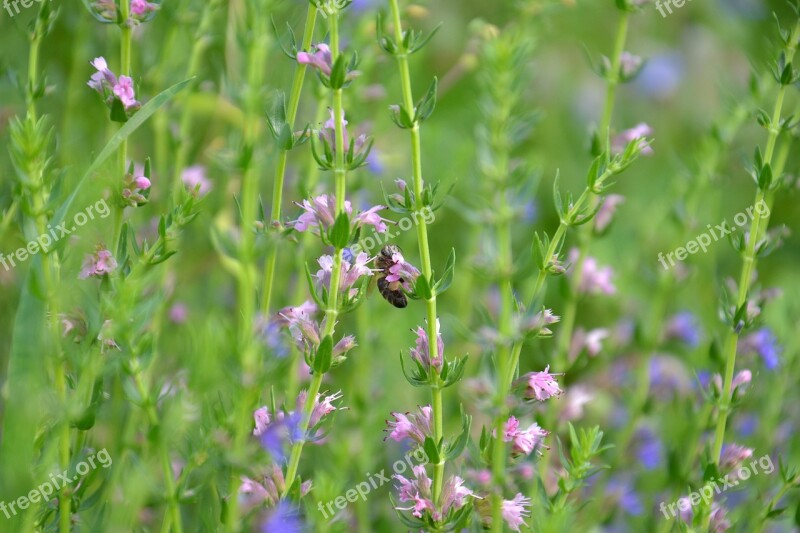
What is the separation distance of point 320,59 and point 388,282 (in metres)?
0.51

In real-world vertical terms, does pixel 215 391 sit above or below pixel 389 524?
above

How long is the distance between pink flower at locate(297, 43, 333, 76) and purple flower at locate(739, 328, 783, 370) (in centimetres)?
170

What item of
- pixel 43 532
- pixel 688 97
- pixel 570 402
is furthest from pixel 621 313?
pixel 43 532

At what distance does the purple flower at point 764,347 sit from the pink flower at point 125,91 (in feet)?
6.42

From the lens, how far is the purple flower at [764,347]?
2.72m

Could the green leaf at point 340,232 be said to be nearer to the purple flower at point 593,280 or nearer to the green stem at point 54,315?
the green stem at point 54,315

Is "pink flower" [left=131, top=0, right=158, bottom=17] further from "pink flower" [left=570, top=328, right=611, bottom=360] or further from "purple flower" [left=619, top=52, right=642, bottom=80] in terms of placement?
"pink flower" [left=570, top=328, right=611, bottom=360]

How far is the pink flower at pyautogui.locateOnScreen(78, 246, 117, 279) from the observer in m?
1.82

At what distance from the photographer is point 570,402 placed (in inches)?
112

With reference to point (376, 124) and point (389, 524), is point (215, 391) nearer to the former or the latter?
point (389, 524)

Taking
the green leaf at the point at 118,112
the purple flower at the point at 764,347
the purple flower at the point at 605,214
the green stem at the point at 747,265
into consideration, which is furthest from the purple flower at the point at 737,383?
the green leaf at the point at 118,112

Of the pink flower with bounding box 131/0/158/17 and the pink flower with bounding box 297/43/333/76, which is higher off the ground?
the pink flower with bounding box 131/0/158/17

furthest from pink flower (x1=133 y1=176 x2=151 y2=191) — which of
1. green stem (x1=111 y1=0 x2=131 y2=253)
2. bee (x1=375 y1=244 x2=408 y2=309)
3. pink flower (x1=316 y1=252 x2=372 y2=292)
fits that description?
bee (x1=375 y1=244 x2=408 y2=309)

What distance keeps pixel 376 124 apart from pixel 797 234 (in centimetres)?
244
